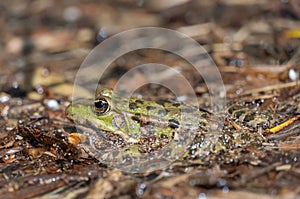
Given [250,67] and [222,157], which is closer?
[222,157]

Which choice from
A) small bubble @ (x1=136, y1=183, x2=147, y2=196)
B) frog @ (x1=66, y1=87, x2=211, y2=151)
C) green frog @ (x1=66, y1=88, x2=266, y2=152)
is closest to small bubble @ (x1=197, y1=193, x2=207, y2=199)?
small bubble @ (x1=136, y1=183, x2=147, y2=196)

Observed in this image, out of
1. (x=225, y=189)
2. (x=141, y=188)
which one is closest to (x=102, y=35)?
(x=141, y=188)

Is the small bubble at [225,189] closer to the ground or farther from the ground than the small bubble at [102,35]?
closer to the ground

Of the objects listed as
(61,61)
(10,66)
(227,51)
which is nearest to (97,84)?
(61,61)

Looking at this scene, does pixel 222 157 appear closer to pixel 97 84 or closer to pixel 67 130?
pixel 67 130

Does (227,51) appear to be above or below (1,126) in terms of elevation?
above

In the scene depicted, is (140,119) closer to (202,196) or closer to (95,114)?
(95,114)

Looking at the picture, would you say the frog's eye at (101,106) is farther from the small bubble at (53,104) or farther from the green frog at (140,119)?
the small bubble at (53,104)

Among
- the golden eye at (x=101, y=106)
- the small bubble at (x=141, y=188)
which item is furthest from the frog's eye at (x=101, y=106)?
the small bubble at (x=141, y=188)
